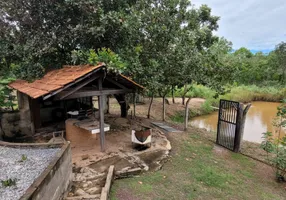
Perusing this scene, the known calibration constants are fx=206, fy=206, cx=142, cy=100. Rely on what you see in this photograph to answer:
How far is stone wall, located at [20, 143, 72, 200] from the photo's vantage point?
2906mm

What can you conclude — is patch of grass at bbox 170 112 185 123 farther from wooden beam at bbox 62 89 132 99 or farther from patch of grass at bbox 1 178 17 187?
patch of grass at bbox 1 178 17 187

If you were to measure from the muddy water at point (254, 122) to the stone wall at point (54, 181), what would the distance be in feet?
32.7

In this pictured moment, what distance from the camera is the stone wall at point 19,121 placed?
25.2 ft

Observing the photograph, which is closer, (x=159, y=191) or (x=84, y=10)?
(x=159, y=191)

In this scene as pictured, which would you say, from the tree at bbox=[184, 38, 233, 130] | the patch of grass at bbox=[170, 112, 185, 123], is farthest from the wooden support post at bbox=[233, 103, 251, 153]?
the patch of grass at bbox=[170, 112, 185, 123]

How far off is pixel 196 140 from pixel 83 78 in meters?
5.73

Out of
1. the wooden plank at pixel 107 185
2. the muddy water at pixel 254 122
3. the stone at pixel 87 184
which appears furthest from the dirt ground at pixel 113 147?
the muddy water at pixel 254 122

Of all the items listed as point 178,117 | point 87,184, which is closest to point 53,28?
point 87,184

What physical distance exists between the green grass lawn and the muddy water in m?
5.14

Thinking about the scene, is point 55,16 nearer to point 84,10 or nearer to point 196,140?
point 84,10

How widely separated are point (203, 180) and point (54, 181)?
12.0 feet

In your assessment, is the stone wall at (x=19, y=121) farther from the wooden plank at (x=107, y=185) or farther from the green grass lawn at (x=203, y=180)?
the green grass lawn at (x=203, y=180)

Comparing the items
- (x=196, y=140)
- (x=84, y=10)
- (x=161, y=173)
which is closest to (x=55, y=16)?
(x=84, y=10)

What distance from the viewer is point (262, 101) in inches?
903
